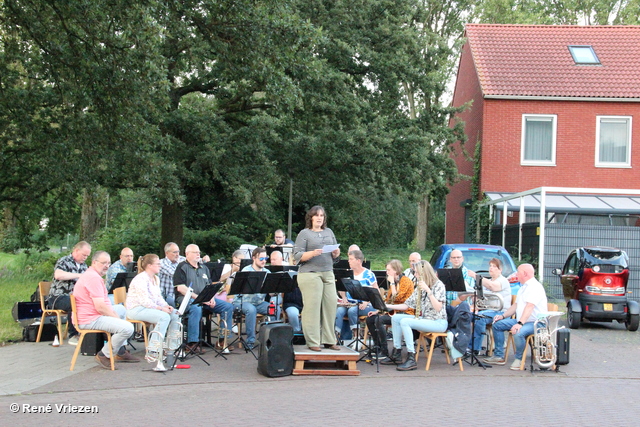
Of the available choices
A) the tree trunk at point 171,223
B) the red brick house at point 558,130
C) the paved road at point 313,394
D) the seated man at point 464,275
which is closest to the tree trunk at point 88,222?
the tree trunk at point 171,223

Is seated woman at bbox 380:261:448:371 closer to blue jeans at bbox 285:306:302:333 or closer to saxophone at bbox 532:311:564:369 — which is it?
saxophone at bbox 532:311:564:369

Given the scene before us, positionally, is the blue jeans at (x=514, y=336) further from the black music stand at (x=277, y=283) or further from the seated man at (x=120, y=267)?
the seated man at (x=120, y=267)

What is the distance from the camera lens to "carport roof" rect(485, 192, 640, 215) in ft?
72.8

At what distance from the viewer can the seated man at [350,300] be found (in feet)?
38.6

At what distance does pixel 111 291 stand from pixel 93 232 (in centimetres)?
1532

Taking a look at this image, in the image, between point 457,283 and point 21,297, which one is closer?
point 457,283

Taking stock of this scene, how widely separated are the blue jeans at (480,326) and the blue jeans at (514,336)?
19cm

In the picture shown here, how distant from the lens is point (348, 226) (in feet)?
123

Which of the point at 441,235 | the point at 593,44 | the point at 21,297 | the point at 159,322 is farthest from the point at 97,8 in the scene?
the point at 441,235

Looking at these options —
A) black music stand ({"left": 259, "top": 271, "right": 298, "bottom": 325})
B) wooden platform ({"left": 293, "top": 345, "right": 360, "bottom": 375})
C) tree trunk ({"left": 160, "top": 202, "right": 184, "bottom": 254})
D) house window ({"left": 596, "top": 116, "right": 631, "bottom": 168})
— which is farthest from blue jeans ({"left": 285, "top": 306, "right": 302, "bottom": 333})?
house window ({"left": 596, "top": 116, "right": 631, "bottom": 168})

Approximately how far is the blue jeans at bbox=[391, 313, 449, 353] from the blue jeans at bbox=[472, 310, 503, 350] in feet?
2.97

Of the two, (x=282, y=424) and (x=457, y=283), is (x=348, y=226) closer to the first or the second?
(x=457, y=283)

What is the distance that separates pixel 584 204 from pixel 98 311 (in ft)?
55.1

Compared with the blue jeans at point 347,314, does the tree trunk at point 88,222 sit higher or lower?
higher
